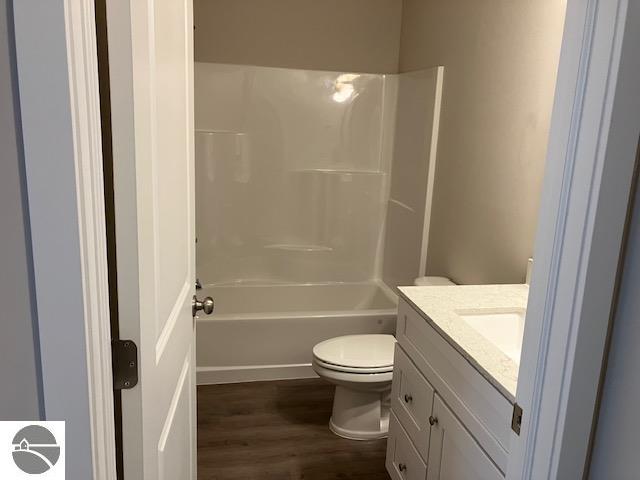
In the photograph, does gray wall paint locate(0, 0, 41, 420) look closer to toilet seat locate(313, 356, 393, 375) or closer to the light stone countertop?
the light stone countertop

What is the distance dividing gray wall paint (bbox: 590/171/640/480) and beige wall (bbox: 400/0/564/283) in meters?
1.28

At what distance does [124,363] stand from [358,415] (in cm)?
188

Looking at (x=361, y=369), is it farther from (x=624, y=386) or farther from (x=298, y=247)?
(x=624, y=386)

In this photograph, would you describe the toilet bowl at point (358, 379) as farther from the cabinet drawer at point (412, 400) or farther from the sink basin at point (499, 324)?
the sink basin at point (499, 324)

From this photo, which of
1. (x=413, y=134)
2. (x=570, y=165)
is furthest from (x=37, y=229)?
(x=413, y=134)

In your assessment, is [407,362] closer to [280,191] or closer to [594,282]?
[594,282]

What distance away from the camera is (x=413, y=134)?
10.7 feet

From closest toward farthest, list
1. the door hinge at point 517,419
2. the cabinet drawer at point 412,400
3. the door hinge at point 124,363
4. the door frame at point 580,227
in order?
the door frame at point 580,227
the door hinge at point 124,363
the door hinge at point 517,419
the cabinet drawer at point 412,400

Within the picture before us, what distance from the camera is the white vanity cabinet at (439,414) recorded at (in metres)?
1.37

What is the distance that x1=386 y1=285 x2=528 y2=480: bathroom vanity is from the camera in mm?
1368

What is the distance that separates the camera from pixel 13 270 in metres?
0.72

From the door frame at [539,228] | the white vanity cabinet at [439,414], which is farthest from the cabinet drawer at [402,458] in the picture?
the door frame at [539,228]

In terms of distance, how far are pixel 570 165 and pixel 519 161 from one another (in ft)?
4.59

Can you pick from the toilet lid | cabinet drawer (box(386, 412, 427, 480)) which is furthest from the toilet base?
cabinet drawer (box(386, 412, 427, 480))
